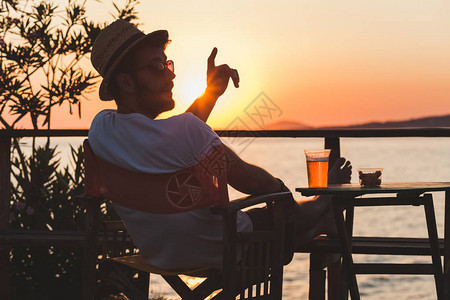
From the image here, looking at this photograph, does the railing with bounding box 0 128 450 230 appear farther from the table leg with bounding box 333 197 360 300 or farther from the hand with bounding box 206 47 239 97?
the hand with bounding box 206 47 239 97

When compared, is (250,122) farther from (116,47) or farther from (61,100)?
(61,100)

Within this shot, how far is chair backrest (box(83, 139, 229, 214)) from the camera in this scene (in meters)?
2.25

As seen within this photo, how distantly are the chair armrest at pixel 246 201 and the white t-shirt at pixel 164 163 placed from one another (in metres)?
0.16

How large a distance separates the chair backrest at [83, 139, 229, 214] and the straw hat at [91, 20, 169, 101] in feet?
0.94

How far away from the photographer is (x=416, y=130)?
11.8 ft

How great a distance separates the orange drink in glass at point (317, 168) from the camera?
2736 millimetres

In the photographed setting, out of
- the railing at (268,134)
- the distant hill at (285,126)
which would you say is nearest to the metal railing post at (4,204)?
the railing at (268,134)

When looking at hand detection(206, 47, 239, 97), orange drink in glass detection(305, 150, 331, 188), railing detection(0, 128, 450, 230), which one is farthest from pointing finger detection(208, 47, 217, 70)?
railing detection(0, 128, 450, 230)

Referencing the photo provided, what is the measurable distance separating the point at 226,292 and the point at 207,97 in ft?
2.71

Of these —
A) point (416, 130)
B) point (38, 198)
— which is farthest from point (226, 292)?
point (38, 198)

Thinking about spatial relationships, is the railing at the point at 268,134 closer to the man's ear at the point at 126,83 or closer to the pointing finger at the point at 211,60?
the pointing finger at the point at 211,60

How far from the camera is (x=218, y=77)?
268 cm

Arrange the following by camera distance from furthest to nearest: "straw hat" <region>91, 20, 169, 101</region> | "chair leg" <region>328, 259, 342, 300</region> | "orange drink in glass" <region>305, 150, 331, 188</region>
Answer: "chair leg" <region>328, 259, 342, 300</region> < "orange drink in glass" <region>305, 150, 331, 188</region> < "straw hat" <region>91, 20, 169, 101</region>

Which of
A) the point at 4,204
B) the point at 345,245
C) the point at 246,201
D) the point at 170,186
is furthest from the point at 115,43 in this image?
the point at 4,204
